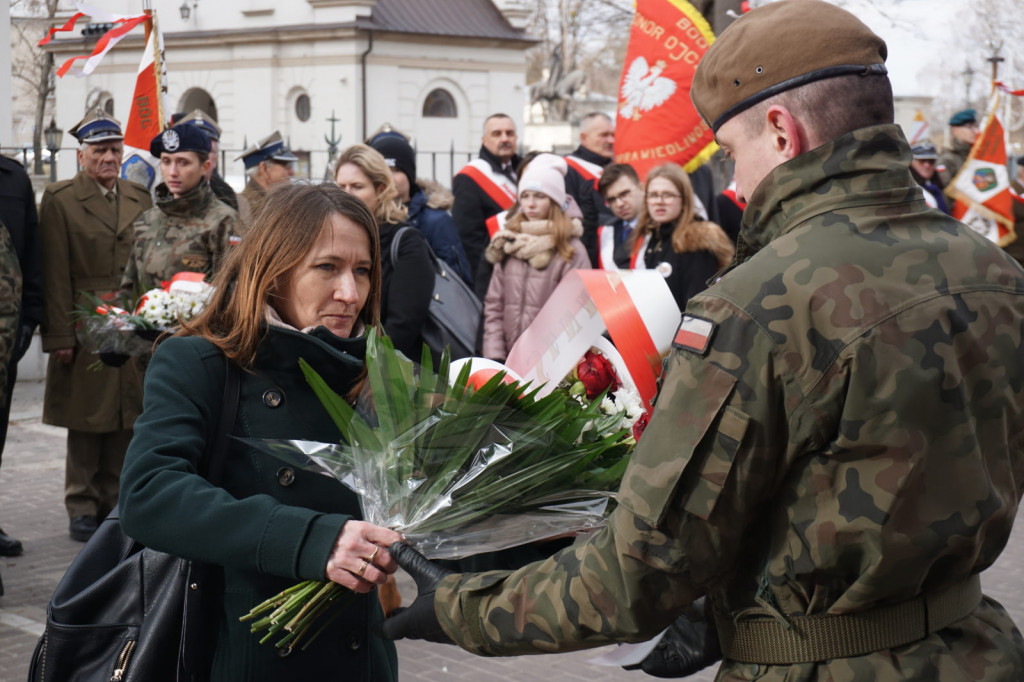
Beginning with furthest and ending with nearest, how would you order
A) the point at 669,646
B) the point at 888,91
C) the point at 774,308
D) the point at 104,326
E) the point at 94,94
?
the point at 94,94
the point at 104,326
the point at 669,646
the point at 888,91
the point at 774,308

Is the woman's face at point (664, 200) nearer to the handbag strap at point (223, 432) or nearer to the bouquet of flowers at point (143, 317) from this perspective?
the bouquet of flowers at point (143, 317)

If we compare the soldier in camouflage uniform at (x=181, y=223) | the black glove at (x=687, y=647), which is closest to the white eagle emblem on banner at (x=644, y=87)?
the soldier in camouflage uniform at (x=181, y=223)

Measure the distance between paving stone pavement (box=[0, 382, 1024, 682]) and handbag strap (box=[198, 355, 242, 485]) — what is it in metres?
2.70

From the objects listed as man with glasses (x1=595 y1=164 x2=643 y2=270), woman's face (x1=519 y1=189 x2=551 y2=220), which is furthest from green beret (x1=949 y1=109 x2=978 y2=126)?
woman's face (x1=519 y1=189 x2=551 y2=220)

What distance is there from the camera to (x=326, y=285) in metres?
2.68

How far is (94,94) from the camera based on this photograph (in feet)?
143

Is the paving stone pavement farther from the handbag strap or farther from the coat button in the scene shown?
the handbag strap

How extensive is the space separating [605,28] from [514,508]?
48.4 metres

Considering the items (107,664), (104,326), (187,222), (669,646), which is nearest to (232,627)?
(107,664)

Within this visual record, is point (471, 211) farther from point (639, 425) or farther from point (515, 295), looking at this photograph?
point (639, 425)

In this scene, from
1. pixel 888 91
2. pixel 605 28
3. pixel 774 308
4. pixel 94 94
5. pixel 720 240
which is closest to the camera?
pixel 774 308

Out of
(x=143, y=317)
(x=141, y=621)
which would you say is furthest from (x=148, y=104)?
(x=141, y=621)

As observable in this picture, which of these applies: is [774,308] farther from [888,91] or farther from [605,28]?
[605,28]

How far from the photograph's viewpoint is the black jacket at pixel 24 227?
6.37 meters
